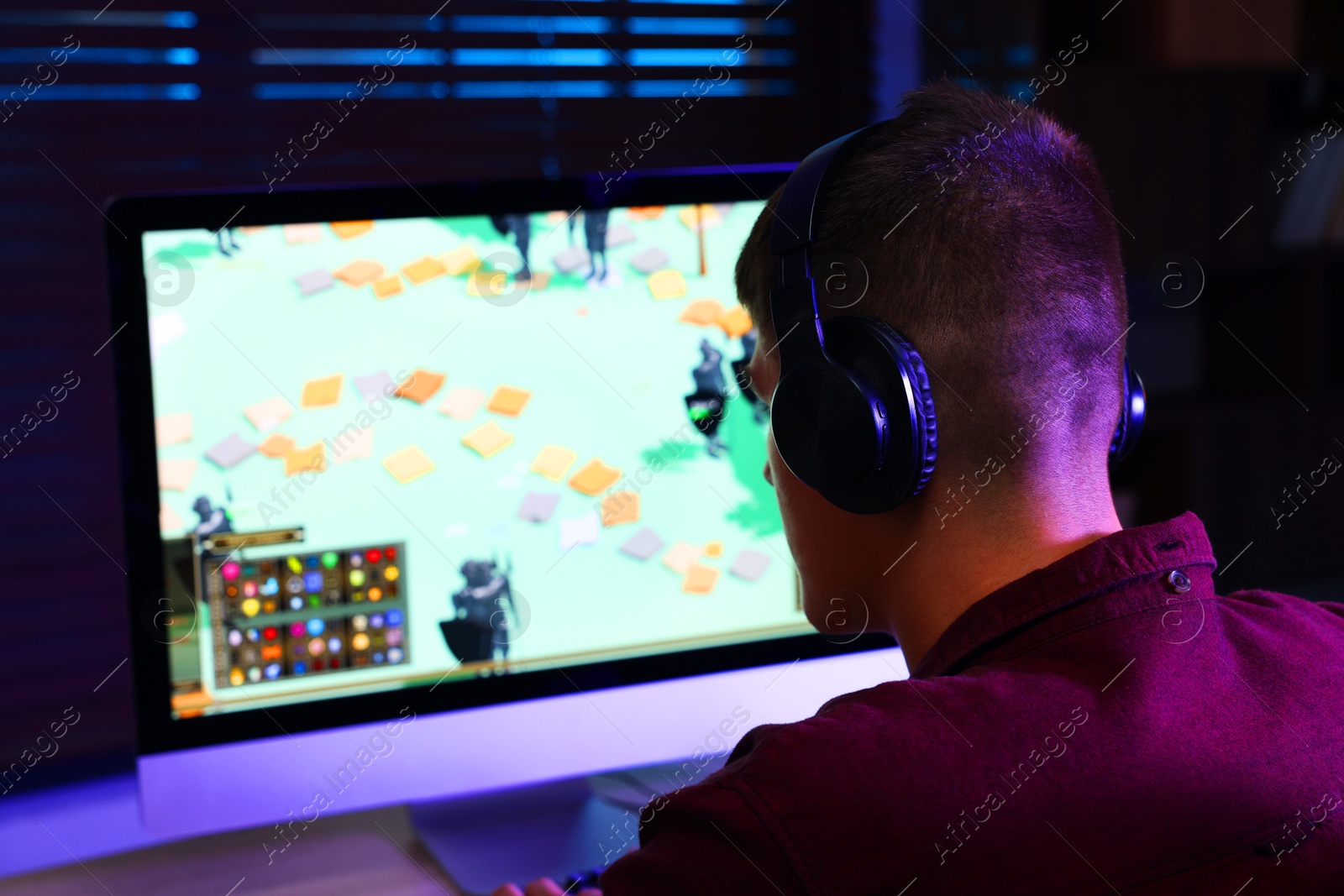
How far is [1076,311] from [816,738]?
0.30 metres

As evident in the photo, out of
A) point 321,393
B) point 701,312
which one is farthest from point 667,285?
point 321,393

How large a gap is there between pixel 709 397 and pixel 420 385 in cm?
24

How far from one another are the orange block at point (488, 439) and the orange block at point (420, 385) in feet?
0.15

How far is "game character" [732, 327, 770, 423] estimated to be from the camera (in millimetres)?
904

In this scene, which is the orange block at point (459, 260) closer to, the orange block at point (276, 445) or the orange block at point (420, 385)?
the orange block at point (420, 385)

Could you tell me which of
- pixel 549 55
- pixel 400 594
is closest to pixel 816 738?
pixel 400 594

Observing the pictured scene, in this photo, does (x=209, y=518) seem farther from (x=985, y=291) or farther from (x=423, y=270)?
(x=985, y=291)

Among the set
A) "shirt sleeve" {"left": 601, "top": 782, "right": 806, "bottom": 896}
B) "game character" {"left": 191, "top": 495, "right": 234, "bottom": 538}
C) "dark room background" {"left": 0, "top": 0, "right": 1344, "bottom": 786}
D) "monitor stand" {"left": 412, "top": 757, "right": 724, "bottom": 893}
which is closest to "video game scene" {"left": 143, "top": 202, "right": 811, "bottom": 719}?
"game character" {"left": 191, "top": 495, "right": 234, "bottom": 538}

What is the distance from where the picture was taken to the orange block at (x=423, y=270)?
0.83m

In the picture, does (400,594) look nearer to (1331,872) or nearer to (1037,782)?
(1037,782)

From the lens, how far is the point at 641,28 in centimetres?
159

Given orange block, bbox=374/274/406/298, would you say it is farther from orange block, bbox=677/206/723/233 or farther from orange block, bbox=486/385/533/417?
orange block, bbox=677/206/723/233

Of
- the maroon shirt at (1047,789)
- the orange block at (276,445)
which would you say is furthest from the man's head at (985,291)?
the orange block at (276,445)

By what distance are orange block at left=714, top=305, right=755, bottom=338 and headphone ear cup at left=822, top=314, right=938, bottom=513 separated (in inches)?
11.8
